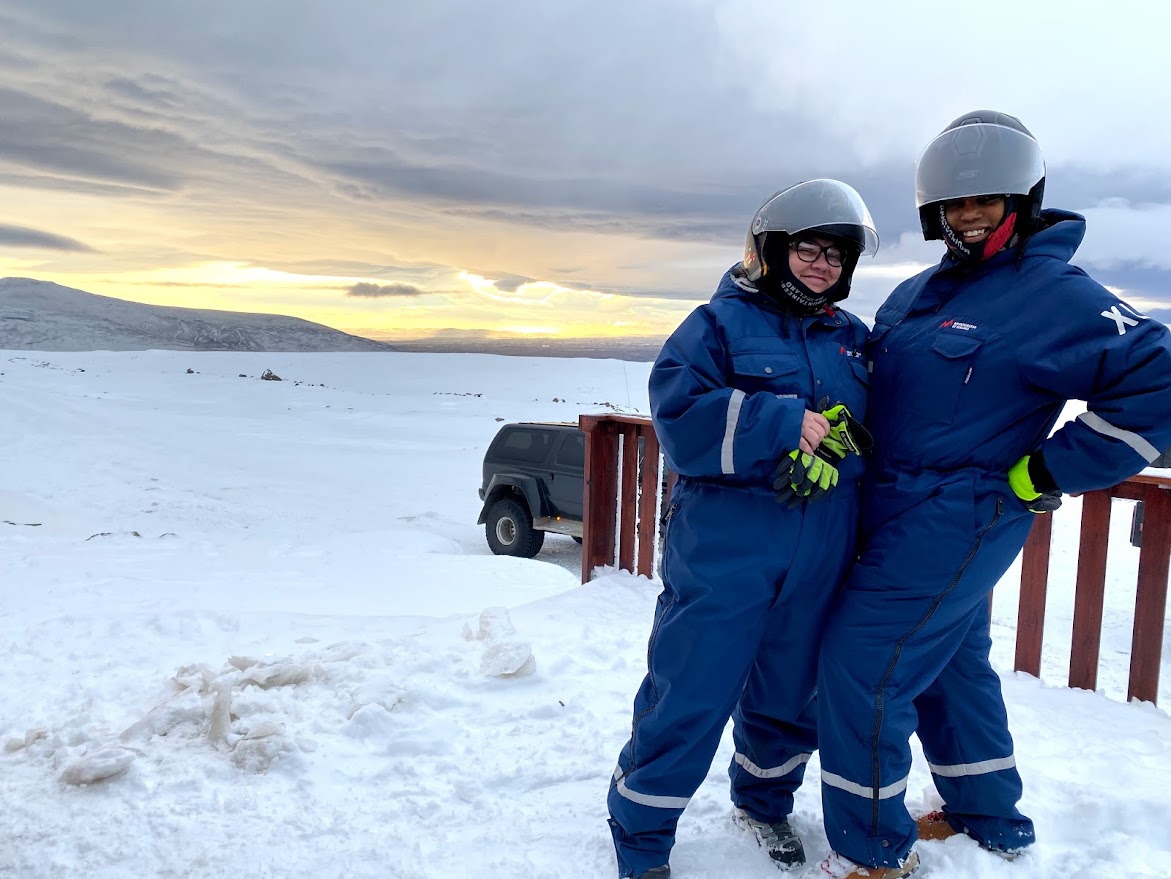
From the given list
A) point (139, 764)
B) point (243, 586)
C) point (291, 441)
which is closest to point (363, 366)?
point (291, 441)

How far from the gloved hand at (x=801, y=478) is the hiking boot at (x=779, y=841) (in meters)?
1.12

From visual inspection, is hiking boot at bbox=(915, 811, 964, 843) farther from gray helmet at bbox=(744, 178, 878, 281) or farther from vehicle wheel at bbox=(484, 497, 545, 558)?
vehicle wheel at bbox=(484, 497, 545, 558)

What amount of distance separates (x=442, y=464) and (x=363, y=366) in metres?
32.9

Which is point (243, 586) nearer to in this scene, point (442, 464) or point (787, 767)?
point (787, 767)

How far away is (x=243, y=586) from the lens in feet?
23.1

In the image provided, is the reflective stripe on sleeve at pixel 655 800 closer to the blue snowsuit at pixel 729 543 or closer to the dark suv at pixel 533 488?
the blue snowsuit at pixel 729 543

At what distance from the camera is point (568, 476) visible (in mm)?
9969

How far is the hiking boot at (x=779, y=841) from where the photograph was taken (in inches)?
108

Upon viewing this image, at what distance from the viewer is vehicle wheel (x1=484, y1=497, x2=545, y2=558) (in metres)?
10.2

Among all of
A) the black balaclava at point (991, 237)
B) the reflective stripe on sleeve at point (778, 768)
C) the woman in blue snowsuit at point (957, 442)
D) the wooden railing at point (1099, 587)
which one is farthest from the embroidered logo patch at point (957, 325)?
the wooden railing at point (1099, 587)

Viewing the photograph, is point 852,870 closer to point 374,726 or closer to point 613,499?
point 374,726

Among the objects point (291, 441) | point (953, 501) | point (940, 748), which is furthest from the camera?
point (291, 441)

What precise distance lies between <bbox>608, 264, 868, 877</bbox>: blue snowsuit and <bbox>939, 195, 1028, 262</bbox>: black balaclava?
15.4 inches

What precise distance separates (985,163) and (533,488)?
7.93 metres
